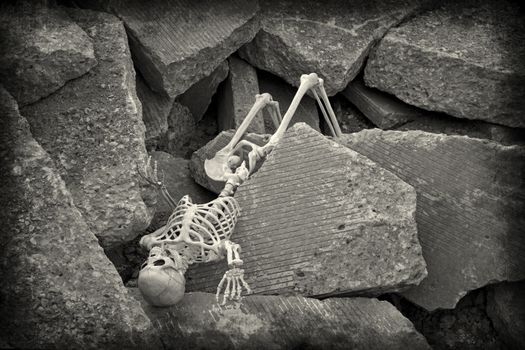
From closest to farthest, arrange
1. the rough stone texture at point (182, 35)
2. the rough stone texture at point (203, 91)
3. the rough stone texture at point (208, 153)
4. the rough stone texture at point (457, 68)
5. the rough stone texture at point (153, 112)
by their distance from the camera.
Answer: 1. the rough stone texture at point (208, 153)
2. the rough stone texture at point (182, 35)
3. the rough stone texture at point (153, 112)
4. the rough stone texture at point (457, 68)
5. the rough stone texture at point (203, 91)

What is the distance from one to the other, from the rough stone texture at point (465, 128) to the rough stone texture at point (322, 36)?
1.72ft

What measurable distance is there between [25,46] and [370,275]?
204 cm

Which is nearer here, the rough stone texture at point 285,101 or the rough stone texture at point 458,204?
the rough stone texture at point 458,204

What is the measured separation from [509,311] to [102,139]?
7.42 ft

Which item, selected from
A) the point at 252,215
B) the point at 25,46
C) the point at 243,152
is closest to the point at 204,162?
the point at 243,152

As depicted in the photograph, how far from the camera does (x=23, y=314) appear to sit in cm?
371

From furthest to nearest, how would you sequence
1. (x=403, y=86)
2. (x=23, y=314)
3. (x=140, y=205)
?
(x=403, y=86)
(x=140, y=205)
(x=23, y=314)

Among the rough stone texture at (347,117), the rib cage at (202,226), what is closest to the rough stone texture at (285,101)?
the rough stone texture at (347,117)

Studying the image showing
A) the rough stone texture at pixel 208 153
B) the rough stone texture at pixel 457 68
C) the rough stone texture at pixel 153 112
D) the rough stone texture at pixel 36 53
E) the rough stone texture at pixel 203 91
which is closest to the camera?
the rough stone texture at pixel 36 53

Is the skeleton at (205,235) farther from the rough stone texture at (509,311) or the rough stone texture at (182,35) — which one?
the rough stone texture at (509,311)

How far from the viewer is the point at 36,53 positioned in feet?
14.6

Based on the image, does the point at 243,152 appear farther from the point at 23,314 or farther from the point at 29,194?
the point at 23,314

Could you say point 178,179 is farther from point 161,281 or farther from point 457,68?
point 457,68

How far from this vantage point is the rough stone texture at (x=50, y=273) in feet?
12.2
